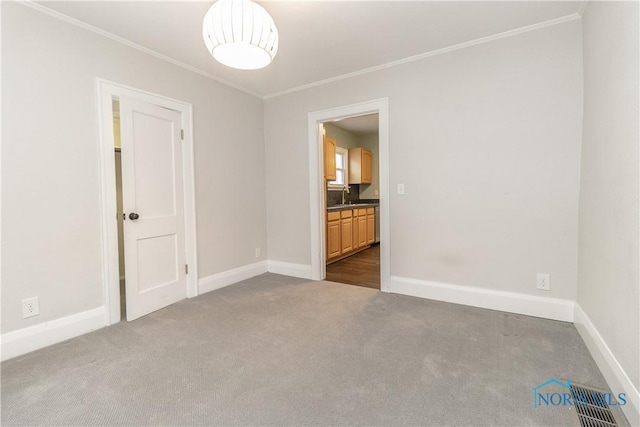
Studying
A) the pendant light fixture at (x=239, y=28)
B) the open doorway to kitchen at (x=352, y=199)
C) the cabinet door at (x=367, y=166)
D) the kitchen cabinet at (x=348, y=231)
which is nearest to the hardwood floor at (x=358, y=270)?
the open doorway to kitchen at (x=352, y=199)

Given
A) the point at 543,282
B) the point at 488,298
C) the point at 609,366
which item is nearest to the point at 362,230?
the point at 488,298

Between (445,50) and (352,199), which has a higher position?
(445,50)

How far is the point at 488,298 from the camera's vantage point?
2.73 m

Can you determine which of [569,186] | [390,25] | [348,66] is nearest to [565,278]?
[569,186]

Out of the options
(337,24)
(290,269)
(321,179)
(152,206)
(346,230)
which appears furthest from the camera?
(346,230)

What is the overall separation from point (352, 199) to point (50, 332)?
5.58 metres

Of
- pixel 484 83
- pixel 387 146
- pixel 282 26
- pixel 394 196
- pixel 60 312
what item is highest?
pixel 282 26

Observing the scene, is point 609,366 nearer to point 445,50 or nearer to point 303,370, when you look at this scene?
point 303,370

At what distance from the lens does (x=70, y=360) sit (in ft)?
6.40

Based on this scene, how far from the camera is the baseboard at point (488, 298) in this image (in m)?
2.46

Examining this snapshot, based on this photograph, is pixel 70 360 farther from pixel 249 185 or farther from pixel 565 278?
pixel 565 278

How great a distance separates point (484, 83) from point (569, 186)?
1146 mm

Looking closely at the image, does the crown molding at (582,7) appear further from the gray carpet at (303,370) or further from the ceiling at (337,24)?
the gray carpet at (303,370)

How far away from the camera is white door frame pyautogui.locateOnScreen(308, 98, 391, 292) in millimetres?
3176
